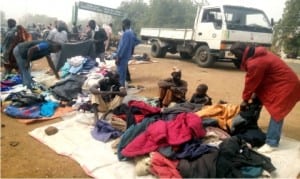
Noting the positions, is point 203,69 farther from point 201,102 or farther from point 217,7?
point 201,102

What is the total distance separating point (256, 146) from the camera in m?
5.01

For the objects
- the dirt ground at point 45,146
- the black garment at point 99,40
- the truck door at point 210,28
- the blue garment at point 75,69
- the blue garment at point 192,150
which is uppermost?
the truck door at point 210,28

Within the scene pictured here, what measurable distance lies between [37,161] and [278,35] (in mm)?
20704

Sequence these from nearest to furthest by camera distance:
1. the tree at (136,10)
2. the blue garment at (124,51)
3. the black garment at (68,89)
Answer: the black garment at (68,89) → the blue garment at (124,51) → the tree at (136,10)

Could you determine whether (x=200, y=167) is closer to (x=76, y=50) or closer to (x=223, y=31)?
(x=76, y=50)

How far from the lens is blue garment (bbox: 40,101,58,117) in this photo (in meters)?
6.63

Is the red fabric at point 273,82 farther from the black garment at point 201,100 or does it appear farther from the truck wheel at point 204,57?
the truck wheel at point 204,57

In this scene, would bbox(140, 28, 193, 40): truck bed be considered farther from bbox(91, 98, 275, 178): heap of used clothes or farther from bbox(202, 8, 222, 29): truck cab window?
bbox(91, 98, 275, 178): heap of used clothes

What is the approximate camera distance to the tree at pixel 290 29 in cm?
2188

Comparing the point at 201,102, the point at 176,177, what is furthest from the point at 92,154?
the point at 201,102

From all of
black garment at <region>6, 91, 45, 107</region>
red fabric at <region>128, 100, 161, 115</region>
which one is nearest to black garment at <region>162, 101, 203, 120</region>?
red fabric at <region>128, 100, 161, 115</region>

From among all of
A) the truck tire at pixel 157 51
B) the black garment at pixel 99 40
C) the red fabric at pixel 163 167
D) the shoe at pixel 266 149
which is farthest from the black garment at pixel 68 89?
the truck tire at pixel 157 51

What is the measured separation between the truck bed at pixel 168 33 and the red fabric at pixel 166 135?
30.2ft

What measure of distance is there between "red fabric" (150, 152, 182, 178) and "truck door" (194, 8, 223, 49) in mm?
8387
